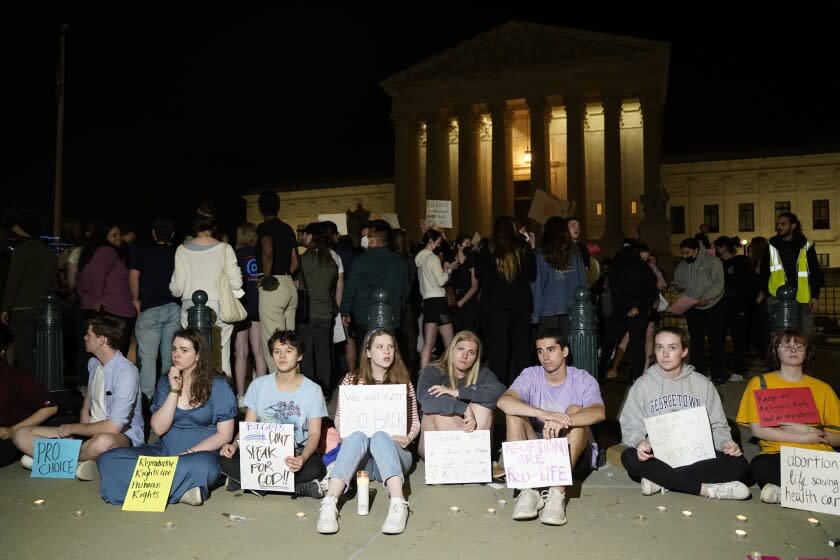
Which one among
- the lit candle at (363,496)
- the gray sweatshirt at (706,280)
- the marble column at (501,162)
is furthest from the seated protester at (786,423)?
the marble column at (501,162)

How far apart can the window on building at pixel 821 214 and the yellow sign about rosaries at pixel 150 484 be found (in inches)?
2344

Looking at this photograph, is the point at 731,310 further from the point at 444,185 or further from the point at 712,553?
the point at 444,185

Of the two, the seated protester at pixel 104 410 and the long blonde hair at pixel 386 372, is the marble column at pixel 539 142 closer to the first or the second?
the long blonde hair at pixel 386 372

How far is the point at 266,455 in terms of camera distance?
4.83m

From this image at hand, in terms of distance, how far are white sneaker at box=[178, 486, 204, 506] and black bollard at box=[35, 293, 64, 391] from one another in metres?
3.47

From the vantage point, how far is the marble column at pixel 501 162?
43.3 metres

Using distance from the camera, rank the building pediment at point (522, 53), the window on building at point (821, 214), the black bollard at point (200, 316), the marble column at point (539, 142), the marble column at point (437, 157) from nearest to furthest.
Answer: the black bollard at point (200, 316), the building pediment at point (522, 53), the marble column at point (539, 142), the marble column at point (437, 157), the window on building at point (821, 214)

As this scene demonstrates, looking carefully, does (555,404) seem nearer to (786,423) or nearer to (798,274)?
(786,423)

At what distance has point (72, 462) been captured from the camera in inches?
214

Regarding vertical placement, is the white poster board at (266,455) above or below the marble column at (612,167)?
below

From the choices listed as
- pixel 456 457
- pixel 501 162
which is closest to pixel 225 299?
pixel 456 457

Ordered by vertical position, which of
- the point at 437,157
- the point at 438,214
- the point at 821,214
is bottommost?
the point at 438,214

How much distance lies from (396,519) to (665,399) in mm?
2260

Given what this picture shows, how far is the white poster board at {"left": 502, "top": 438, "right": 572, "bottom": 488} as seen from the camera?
4543 millimetres
